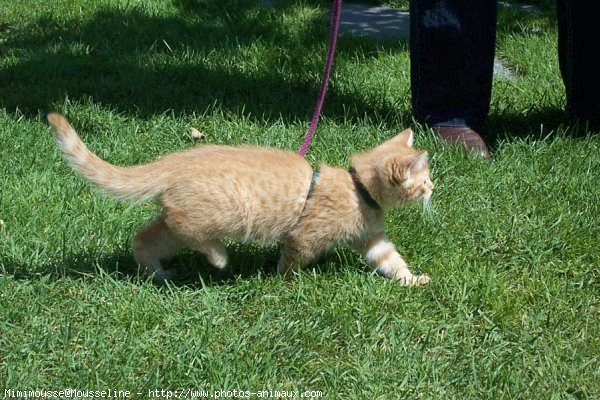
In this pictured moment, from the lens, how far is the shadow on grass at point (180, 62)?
5512 millimetres

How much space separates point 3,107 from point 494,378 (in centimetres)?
374

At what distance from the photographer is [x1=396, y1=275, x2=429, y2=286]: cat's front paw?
11.8 feet

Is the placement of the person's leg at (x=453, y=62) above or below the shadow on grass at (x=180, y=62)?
above

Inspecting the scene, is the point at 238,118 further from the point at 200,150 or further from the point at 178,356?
the point at 178,356

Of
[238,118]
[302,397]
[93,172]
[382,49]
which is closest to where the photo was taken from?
[302,397]

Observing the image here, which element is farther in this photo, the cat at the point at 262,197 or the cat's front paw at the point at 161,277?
the cat's front paw at the point at 161,277

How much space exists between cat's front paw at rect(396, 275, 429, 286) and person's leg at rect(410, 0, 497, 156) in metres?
1.41

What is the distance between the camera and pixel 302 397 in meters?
2.87

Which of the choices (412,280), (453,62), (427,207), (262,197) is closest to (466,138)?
(453,62)

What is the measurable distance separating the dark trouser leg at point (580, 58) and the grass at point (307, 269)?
208 millimetres

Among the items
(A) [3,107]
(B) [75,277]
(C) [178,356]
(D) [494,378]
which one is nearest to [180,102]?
(A) [3,107]

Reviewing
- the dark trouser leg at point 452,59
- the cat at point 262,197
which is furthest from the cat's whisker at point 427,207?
the dark trouser leg at point 452,59

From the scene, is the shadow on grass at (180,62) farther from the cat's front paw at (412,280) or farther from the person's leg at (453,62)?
the cat's front paw at (412,280)

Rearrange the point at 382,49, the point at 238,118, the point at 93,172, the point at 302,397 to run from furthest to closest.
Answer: the point at 382,49
the point at 238,118
the point at 93,172
the point at 302,397
